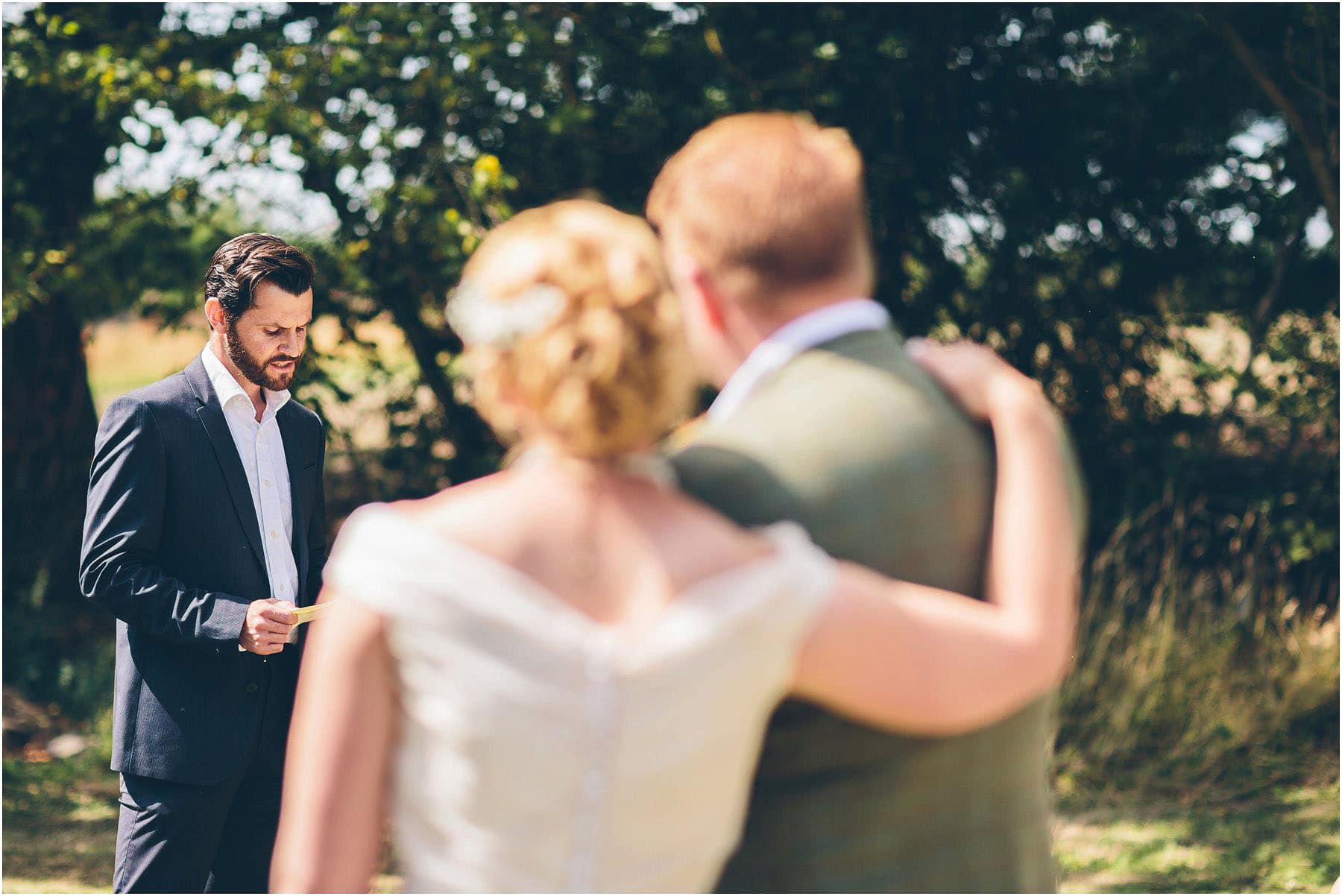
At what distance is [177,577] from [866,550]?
1922mm

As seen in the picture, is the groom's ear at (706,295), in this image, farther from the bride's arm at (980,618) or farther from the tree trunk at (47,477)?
the tree trunk at (47,477)

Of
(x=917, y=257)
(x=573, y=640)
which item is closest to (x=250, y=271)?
(x=573, y=640)

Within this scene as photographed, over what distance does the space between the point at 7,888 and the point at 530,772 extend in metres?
4.32

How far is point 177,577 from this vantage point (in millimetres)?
2746

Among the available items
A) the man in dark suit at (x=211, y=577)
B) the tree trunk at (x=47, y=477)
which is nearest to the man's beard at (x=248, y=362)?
the man in dark suit at (x=211, y=577)

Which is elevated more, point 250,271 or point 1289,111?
point 1289,111

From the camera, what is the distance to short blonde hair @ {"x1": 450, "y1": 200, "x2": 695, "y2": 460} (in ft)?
3.83

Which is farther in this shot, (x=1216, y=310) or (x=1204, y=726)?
(x=1216, y=310)

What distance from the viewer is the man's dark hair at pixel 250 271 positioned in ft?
9.38

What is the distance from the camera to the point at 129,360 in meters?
15.0

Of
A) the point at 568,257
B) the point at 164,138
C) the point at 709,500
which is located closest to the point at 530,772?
the point at 709,500

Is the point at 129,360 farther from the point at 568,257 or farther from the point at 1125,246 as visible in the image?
the point at 568,257

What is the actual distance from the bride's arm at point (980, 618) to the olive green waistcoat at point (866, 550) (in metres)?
0.04

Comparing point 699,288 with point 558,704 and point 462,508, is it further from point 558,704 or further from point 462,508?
point 558,704
